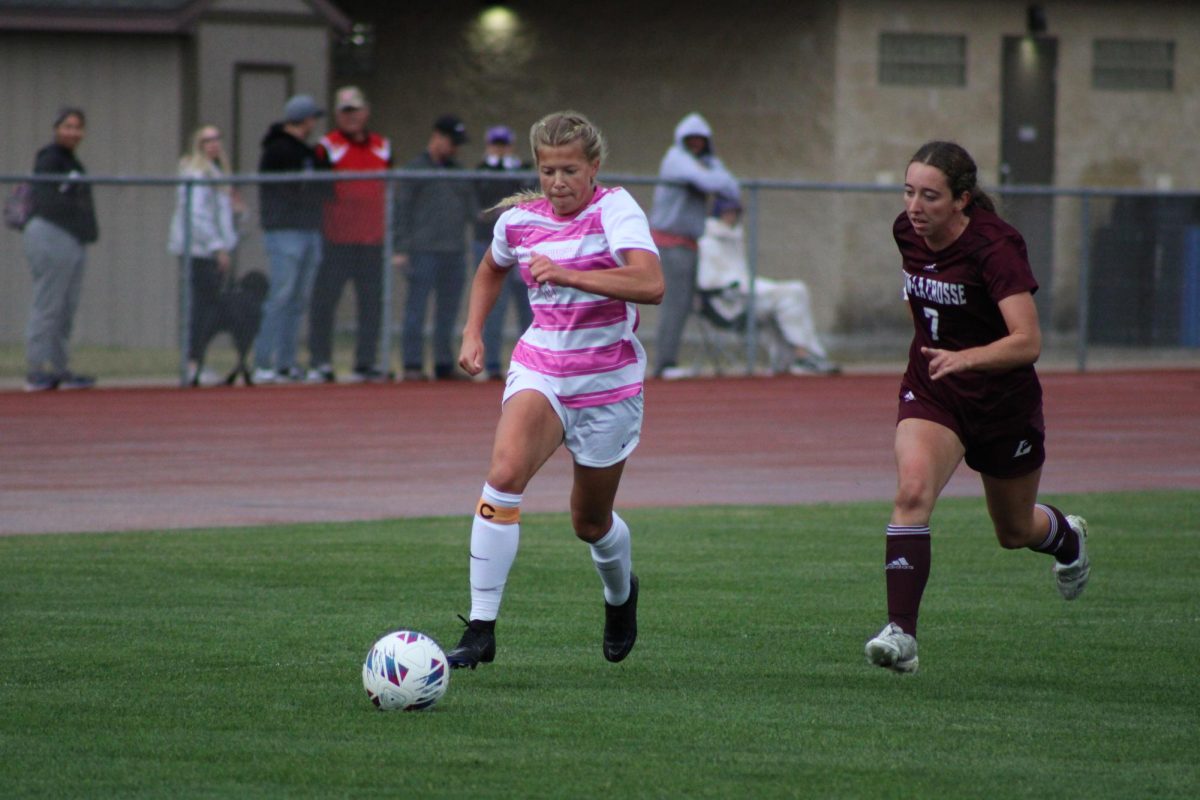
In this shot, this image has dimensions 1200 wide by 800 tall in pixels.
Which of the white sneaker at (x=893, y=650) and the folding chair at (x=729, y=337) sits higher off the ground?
the folding chair at (x=729, y=337)

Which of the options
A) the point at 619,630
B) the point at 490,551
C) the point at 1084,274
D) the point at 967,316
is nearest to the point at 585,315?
the point at 490,551

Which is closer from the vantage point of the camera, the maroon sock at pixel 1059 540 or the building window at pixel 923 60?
the maroon sock at pixel 1059 540

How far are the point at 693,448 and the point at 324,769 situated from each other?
927cm

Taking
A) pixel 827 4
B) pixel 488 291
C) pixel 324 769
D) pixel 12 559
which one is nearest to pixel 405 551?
pixel 12 559

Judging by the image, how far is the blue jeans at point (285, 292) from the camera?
57.9ft

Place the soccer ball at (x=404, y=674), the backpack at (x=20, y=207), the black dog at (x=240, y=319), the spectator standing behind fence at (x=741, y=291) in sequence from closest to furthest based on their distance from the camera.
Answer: the soccer ball at (x=404, y=674) < the backpack at (x=20, y=207) < the black dog at (x=240, y=319) < the spectator standing behind fence at (x=741, y=291)

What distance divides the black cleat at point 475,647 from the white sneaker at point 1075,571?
98.3 inches

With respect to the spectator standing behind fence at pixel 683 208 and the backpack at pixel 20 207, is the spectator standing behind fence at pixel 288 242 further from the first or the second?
the spectator standing behind fence at pixel 683 208

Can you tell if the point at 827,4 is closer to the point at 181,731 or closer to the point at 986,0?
the point at 986,0

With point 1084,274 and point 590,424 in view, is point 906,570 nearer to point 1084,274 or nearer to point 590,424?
point 590,424

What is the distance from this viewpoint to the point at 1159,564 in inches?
375

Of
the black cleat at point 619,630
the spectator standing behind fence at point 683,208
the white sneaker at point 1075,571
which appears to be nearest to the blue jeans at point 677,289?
the spectator standing behind fence at point 683,208

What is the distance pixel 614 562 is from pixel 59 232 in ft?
36.5

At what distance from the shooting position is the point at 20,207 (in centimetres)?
1702
